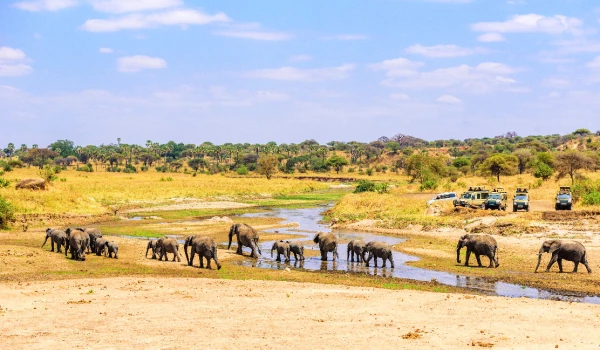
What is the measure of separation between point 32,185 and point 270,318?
49.9 m

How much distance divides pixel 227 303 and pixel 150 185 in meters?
79.0

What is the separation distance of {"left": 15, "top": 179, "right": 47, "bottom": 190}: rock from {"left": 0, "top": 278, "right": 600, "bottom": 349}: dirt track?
4078 centimetres

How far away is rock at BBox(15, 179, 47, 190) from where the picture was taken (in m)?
61.5

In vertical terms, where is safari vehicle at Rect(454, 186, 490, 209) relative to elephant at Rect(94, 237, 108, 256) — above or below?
above

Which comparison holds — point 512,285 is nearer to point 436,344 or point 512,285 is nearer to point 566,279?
point 566,279

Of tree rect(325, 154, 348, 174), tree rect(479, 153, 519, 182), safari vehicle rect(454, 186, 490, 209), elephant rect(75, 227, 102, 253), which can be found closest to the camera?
elephant rect(75, 227, 102, 253)

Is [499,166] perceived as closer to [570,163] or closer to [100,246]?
[570,163]

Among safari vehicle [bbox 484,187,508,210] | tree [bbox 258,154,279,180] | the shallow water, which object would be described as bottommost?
the shallow water

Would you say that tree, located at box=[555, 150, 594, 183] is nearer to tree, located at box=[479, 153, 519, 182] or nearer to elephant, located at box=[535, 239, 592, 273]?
tree, located at box=[479, 153, 519, 182]

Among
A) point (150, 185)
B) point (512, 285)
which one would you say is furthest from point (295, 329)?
point (150, 185)

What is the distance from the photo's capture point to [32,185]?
203ft

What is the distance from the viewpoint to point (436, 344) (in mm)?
15531

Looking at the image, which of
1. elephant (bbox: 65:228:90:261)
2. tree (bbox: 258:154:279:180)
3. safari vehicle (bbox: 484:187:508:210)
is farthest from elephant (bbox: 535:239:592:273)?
tree (bbox: 258:154:279:180)

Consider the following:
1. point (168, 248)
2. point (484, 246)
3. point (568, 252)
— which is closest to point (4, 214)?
point (168, 248)
